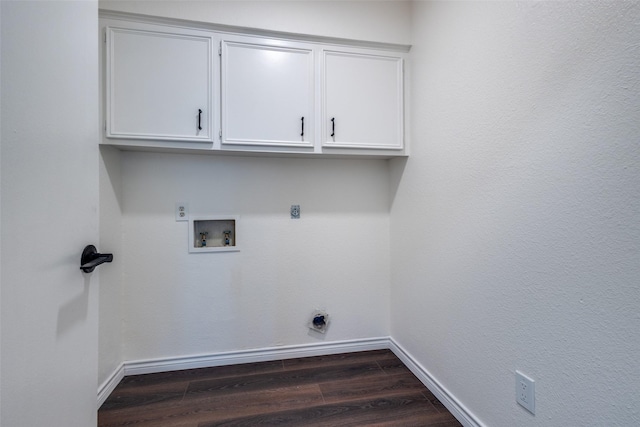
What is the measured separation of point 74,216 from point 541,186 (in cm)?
151

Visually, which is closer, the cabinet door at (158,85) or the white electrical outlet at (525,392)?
the white electrical outlet at (525,392)

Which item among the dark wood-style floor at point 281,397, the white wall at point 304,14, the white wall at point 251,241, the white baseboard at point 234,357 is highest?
the white wall at point 304,14

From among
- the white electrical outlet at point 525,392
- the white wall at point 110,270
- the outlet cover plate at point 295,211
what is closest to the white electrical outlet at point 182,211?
the white wall at point 110,270

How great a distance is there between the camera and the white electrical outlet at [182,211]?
186 centimetres

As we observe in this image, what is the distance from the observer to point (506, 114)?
114 cm

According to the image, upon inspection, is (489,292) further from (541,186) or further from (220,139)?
(220,139)

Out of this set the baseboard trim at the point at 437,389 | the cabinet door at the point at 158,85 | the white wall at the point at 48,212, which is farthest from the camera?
the cabinet door at the point at 158,85

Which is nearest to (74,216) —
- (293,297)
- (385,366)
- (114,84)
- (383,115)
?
A: (114,84)

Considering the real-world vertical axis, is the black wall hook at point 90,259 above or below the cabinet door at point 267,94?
below

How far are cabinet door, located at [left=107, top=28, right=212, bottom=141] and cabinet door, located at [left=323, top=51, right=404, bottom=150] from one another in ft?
2.45

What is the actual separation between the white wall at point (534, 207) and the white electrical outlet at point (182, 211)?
1.57 m

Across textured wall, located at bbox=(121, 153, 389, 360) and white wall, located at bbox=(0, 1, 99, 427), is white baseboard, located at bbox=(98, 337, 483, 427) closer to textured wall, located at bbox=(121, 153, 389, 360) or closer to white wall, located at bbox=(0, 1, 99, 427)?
textured wall, located at bbox=(121, 153, 389, 360)

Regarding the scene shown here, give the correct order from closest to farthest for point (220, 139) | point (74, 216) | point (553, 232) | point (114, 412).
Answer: point (74, 216), point (553, 232), point (114, 412), point (220, 139)

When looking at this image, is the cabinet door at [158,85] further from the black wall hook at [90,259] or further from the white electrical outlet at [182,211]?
the black wall hook at [90,259]
